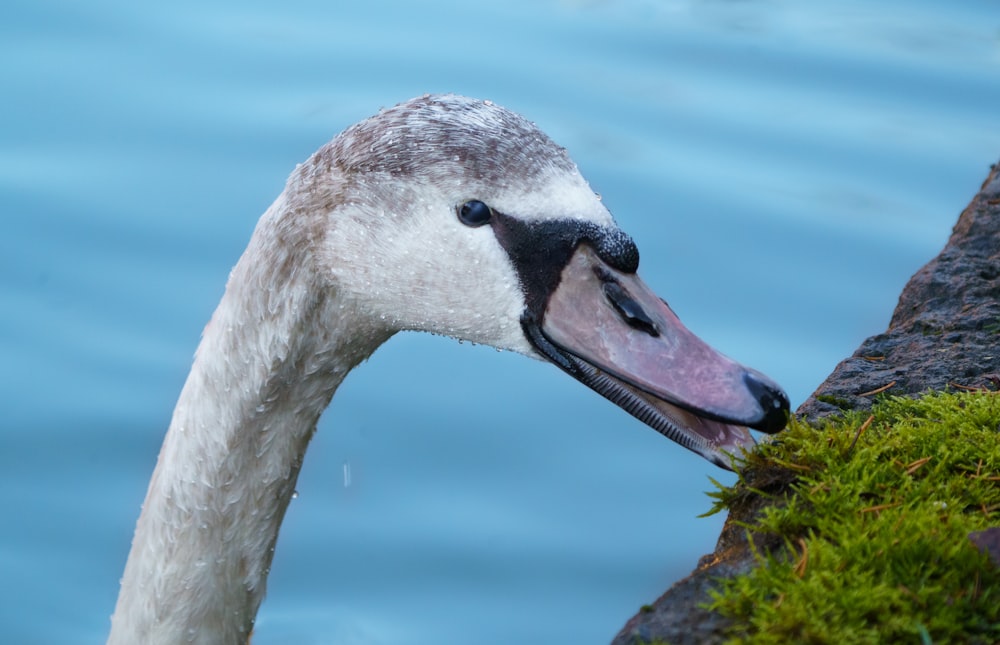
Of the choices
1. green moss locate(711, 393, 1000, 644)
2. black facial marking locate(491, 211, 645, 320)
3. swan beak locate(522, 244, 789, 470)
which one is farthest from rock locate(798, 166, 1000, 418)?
black facial marking locate(491, 211, 645, 320)

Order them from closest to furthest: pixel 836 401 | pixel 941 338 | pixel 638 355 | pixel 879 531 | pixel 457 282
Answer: pixel 879 531
pixel 638 355
pixel 457 282
pixel 836 401
pixel 941 338

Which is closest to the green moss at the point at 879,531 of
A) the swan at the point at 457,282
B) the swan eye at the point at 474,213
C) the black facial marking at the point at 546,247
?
the swan at the point at 457,282

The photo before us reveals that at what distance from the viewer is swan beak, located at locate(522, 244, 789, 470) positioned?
10.7 ft

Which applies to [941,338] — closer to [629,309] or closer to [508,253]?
[629,309]

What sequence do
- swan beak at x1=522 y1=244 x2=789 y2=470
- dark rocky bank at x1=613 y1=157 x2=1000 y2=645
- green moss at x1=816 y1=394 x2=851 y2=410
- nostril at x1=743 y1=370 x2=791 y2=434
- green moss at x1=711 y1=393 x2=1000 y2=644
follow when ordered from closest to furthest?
1. green moss at x1=711 y1=393 x2=1000 y2=644
2. dark rocky bank at x1=613 y1=157 x2=1000 y2=645
3. nostril at x1=743 y1=370 x2=791 y2=434
4. swan beak at x1=522 y1=244 x2=789 y2=470
5. green moss at x1=816 y1=394 x2=851 y2=410

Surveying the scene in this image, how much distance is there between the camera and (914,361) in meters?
4.02

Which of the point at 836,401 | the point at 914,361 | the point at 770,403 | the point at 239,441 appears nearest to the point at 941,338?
the point at 914,361

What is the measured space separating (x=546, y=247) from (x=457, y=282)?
0.27 meters

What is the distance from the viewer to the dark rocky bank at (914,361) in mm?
2826

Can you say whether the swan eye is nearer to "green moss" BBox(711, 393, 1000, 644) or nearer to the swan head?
the swan head

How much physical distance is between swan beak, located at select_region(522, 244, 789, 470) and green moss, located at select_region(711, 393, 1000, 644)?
0.56 feet

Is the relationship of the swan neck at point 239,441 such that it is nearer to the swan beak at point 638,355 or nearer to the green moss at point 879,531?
the swan beak at point 638,355

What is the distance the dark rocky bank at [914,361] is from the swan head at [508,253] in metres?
0.37

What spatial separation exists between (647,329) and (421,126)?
78cm
